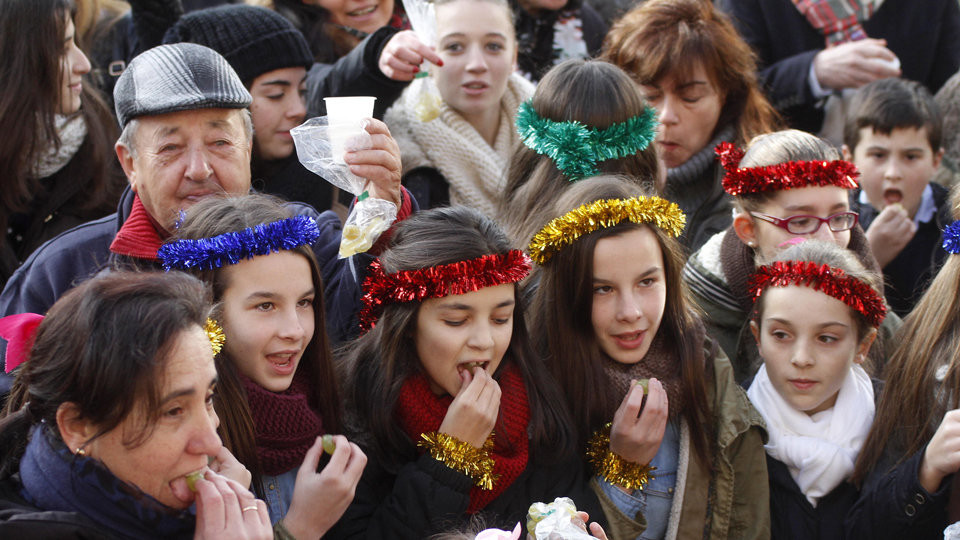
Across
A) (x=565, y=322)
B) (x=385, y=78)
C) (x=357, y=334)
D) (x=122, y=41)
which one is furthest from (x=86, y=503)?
(x=122, y=41)

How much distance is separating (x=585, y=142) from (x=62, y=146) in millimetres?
2095

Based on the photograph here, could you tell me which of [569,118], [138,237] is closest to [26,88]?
[138,237]

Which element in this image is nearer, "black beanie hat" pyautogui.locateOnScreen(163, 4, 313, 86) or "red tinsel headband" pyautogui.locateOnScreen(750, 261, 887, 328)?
"red tinsel headband" pyautogui.locateOnScreen(750, 261, 887, 328)

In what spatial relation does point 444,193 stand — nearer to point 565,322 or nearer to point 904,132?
point 565,322

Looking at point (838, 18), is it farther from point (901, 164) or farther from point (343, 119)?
point (343, 119)

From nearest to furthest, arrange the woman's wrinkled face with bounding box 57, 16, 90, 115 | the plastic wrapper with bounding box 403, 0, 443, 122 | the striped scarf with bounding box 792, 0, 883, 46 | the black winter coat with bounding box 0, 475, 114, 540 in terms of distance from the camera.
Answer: the black winter coat with bounding box 0, 475, 114, 540, the woman's wrinkled face with bounding box 57, 16, 90, 115, the plastic wrapper with bounding box 403, 0, 443, 122, the striped scarf with bounding box 792, 0, 883, 46

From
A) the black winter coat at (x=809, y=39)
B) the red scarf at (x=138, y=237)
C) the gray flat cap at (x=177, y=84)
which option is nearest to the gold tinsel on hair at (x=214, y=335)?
the red scarf at (x=138, y=237)

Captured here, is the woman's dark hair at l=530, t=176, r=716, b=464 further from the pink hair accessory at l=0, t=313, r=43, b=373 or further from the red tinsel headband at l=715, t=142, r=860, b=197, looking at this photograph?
the pink hair accessory at l=0, t=313, r=43, b=373

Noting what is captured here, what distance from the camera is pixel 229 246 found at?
2855 millimetres

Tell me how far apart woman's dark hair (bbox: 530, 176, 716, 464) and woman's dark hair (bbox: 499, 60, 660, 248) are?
13.0 inches

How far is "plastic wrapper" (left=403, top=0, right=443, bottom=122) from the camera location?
436cm

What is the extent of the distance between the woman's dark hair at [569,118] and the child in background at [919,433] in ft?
3.57

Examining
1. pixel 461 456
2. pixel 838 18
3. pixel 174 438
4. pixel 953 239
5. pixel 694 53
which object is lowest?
pixel 461 456

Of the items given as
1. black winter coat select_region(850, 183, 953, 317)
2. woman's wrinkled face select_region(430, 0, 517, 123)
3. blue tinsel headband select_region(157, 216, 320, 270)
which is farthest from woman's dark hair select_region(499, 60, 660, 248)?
black winter coat select_region(850, 183, 953, 317)
